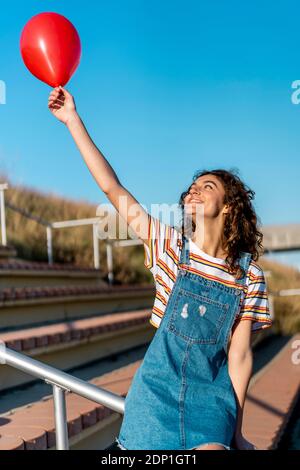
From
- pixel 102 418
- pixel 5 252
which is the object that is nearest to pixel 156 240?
pixel 102 418

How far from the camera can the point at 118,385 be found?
351 cm

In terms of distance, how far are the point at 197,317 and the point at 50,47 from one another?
830 mm

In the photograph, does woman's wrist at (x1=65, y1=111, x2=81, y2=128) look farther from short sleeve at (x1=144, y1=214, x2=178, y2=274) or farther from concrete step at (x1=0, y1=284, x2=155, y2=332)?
concrete step at (x1=0, y1=284, x2=155, y2=332)

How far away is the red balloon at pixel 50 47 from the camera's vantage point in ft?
5.66

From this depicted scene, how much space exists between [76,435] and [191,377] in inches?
54.5

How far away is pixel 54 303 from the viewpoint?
180 inches

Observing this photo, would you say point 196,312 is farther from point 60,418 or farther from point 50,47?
point 50,47

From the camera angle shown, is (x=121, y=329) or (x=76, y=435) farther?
(x=121, y=329)

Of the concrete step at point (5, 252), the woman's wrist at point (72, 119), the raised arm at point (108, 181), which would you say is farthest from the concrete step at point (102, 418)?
the concrete step at point (5, 252)

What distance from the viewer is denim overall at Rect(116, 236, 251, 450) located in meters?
1.36
